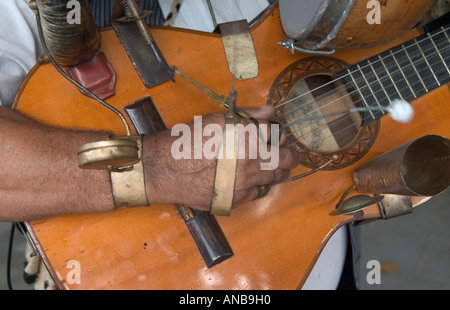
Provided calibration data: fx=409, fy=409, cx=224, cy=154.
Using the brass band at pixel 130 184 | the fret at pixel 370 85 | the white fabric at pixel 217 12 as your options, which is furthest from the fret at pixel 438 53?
the brass band at pixel 130 184

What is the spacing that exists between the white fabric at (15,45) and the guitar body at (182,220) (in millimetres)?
77

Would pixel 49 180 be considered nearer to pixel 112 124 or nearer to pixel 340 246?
pixel 112 124

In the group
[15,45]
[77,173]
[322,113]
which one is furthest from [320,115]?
[15,45]

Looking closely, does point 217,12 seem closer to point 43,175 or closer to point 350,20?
point 350,20

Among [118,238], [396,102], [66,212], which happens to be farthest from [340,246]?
[66,212]

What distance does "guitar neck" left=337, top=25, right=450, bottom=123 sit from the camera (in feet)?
4.01

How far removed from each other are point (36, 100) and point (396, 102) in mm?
984

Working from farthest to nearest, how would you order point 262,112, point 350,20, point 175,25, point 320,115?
1. point 175,25
2. point 320,115
3. point 262,112
4. point 350,20

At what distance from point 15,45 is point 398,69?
1.08 metres

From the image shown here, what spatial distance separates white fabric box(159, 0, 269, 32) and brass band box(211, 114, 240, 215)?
1.61ft

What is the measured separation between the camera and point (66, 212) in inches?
40.7

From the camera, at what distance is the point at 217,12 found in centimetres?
135

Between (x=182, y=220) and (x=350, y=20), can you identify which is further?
(x=182, y=220)

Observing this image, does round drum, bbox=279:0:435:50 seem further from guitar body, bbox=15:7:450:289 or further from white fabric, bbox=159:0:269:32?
white fabric, bbox=159:0:269:32
